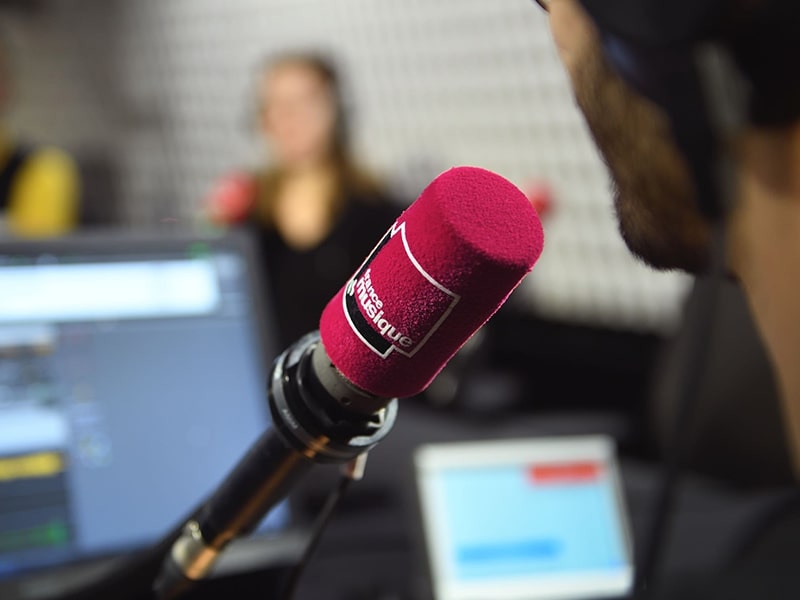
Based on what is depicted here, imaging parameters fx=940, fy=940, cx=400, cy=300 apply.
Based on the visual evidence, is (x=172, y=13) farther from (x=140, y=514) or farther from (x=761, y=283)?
(x=761, y=283)

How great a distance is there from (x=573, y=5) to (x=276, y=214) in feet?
5.37

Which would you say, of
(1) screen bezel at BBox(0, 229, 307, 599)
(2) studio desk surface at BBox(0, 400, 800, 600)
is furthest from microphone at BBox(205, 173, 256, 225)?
(1) screen bezel at BBox(0, 229, 307, 599)

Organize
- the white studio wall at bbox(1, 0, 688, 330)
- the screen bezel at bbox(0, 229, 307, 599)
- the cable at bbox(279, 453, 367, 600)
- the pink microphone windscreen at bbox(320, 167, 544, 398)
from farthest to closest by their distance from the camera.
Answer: the white studio wall at bbox(1, 0, 688, 330)
the screen bezel at bbox(0, 229, 307, 599)
the cable at bbox(279, 453, 367, 600)
the pink microphone windscreen at bbox(320, 167, 544, 398)

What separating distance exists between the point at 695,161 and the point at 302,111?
177cm

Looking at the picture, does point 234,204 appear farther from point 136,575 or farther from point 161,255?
point 136,575

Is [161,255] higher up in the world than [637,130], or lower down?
lower down

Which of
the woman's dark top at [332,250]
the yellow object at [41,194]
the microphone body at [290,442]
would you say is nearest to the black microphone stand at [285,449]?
the microphone body at [290,442]

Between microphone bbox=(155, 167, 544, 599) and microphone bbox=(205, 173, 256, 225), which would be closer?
microphone bbox=(155, 167, 544, 599)

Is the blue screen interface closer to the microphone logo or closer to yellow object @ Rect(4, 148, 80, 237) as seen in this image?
the microphone logo

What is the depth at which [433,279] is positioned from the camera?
285 mm

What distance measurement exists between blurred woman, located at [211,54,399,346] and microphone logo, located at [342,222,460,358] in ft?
4.35

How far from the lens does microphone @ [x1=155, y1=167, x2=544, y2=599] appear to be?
0.28 metres

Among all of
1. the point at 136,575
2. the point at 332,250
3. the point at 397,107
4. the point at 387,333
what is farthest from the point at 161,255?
the point at 397,107

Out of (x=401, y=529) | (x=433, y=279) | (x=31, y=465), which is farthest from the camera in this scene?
(x=401, y=529)
